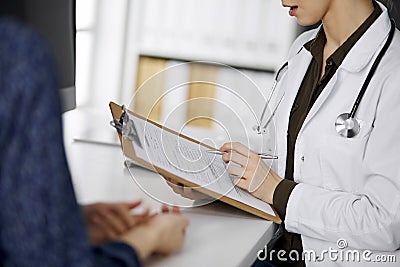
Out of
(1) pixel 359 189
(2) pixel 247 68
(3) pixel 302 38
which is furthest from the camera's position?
(2) pixel 247 68

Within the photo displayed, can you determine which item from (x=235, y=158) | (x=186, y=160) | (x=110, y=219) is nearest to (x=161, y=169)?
Answer: (x=186, y=160)

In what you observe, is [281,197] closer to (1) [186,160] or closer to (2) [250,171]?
(2) [250,171]

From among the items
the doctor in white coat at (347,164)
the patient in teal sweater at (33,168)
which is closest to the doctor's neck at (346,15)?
the doctor in white coat at (347,164)

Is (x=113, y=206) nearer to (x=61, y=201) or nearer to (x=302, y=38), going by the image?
(x=61, y=201)

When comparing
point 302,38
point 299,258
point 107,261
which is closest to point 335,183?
point 299,258

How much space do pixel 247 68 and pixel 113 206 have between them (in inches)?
123

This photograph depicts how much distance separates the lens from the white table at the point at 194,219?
0.84 meters

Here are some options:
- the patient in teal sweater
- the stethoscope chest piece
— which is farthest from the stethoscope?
the patient in teal sweater

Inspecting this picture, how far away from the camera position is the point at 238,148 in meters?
1.13

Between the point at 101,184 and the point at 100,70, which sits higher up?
the point at 101,184

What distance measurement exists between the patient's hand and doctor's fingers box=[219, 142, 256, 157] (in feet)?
1.16

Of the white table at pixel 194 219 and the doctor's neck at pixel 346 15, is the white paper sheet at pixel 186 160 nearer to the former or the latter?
the white table at pixel 194 219

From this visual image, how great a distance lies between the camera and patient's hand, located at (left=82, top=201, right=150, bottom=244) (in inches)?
24.7

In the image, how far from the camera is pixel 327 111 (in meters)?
1.23
